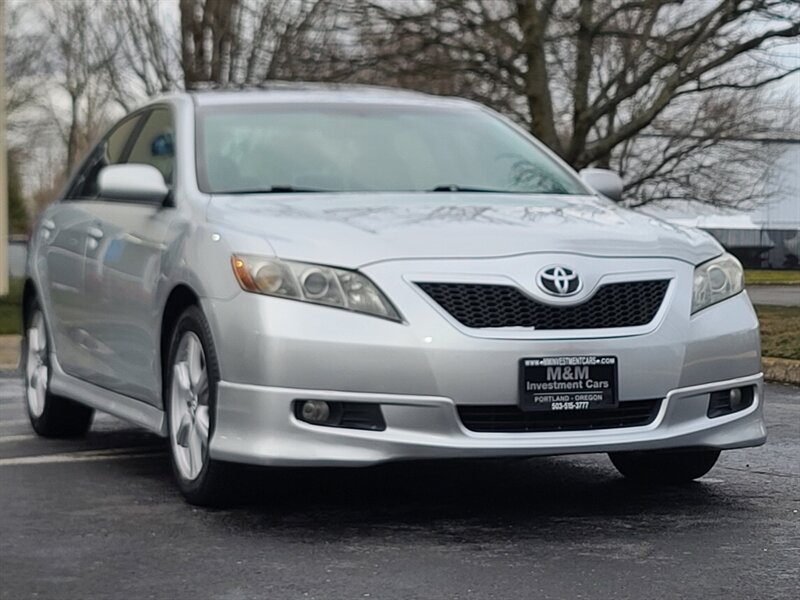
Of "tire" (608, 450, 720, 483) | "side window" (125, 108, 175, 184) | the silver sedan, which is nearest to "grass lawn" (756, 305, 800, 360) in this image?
"tire" (608, 450, 720, 483)

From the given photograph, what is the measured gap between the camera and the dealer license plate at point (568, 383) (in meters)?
4.95

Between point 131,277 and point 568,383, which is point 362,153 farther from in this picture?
point 568,383

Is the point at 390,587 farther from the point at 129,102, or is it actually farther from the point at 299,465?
the point at 129,102

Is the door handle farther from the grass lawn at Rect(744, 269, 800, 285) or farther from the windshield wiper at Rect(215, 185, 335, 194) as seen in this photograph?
the grass lawn at Rect(744, 269, 800, 285)

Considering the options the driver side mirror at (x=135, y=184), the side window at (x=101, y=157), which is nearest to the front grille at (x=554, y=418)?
the driver side mirror at (x=135, y=184)

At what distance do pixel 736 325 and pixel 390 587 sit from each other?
5.83ft

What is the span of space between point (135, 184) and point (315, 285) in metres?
1.29

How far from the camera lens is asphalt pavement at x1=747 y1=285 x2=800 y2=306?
17.8m

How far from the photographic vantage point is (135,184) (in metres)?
6.02

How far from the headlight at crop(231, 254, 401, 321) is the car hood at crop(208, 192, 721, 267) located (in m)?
0.04

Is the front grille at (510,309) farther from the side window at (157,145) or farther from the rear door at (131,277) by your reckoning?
the side window at (157,145)

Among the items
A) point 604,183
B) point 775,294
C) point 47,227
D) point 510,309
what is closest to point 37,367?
point 47,227

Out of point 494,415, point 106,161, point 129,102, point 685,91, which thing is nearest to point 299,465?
point 494,415

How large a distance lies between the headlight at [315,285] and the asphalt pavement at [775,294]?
42.4ft
